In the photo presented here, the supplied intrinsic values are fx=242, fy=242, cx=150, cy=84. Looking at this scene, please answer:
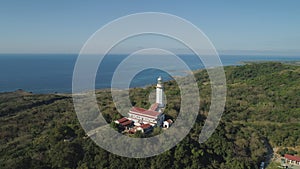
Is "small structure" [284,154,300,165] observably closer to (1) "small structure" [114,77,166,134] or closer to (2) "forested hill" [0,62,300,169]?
(2) "forested hill" [0,62,300,169]

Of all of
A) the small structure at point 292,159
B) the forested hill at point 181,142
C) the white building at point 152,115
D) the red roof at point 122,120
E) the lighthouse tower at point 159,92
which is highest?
the lighthouse tower at point 159,92

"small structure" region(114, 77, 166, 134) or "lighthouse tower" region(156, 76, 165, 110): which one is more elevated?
"lighthouse tower" region(156, 76, 165, 110)

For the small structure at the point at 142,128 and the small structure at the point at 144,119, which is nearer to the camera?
the small structure at the point at 142,128

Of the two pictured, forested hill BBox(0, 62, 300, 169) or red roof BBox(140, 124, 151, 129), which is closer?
forested hill BBox(0, 62, 300, 169)

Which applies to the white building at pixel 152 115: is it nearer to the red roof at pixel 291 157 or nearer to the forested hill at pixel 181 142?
the forested hill at pixel 181 142

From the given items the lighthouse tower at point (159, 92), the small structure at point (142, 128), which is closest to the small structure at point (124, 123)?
the small structure at point (142, 128)

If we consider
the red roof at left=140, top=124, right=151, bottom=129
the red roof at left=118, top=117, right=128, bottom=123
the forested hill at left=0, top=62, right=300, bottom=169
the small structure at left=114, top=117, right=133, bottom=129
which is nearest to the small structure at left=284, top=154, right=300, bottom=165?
the forested hill at left=0, top=62, right=300, bottom=169

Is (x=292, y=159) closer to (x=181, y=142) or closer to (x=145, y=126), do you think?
(x=181, y=142)

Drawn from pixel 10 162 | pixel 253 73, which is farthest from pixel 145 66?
pixel 253 73
